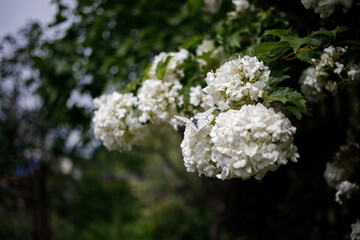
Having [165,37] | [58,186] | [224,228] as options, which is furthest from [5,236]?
[165,37]

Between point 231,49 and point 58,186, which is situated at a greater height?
point 231,49

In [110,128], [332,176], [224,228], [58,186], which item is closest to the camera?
[110,128]

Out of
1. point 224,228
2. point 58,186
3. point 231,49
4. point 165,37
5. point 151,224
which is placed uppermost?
point 231,49

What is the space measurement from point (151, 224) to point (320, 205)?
5648 millimetres

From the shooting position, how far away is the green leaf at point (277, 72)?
1.29 meters

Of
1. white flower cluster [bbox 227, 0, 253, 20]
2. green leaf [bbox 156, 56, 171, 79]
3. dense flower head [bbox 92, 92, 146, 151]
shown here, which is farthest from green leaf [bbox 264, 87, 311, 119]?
white flower cluster [bbox 227, 0, 253, 20]

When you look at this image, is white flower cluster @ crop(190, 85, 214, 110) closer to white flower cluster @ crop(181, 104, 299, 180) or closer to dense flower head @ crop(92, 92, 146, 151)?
dense flower head @ crop(92, 92, 146, 151)

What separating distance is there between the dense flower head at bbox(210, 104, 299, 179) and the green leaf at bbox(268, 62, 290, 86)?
0.25 meters

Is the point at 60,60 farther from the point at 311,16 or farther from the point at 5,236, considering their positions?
the point at 5,236

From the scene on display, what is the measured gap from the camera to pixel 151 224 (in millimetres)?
7324

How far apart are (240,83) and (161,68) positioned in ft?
2.43

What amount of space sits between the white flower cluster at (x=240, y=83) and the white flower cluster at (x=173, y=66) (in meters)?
0.63

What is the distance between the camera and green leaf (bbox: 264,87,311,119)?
117 cm

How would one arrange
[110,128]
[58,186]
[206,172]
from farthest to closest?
[58,186], [110,128], [206,172]
